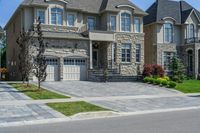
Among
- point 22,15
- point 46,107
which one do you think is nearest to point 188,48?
point 22,15

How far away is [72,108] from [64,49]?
1599 cm

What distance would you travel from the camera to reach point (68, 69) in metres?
31.7

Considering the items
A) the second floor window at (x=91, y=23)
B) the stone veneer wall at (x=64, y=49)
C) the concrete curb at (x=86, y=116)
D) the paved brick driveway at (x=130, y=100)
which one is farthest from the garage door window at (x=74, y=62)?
the concrete curb at (x=86, y=116)

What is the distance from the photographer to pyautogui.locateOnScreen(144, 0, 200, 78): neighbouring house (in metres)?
39.6

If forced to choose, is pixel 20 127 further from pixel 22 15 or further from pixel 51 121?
pixel 22 15

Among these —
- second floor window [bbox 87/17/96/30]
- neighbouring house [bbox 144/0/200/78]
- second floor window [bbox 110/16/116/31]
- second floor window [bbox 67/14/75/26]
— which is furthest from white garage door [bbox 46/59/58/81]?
neighbouring house [bbox 144/0/200/78]

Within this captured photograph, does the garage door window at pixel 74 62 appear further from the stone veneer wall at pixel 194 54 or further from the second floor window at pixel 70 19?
the stone veneer wall at pixel 194 54

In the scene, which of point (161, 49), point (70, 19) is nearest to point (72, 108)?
point (70, 19)

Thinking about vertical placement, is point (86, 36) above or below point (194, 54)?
above

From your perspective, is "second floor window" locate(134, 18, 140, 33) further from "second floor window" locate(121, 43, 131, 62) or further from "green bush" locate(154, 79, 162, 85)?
"green bush" locate(154, 79, 162, 85)

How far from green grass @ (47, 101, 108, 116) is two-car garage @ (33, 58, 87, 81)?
13.8 m

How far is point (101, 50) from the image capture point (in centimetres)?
A: 3569

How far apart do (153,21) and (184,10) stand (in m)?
5.24

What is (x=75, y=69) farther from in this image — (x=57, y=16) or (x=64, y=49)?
(x=57, y=16)
